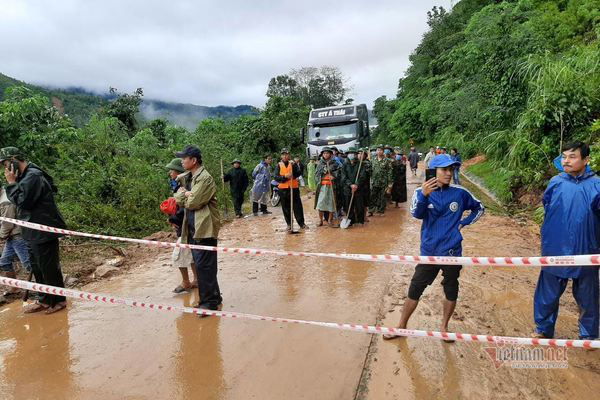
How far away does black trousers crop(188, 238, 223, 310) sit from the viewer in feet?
13.2

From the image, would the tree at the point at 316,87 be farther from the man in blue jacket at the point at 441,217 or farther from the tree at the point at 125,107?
the man in blue jacket at the point at 441,217

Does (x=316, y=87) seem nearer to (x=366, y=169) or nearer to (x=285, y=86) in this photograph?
(x=285, y=86)

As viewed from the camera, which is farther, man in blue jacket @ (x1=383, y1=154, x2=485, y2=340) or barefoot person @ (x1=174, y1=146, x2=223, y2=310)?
barefoot person @ (x1=174, y1=146, x2=223, y2=310)

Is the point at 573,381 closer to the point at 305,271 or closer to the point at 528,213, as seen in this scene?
the point at 305,271

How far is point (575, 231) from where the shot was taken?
117 inches

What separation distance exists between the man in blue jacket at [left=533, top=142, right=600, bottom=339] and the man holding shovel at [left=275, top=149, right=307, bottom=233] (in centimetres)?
525

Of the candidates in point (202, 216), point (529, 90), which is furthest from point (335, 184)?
point (529, 90)

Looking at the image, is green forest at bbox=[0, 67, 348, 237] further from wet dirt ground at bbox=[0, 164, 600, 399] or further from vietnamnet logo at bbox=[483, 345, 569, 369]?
vietnamnet logo at bbox=[483, 345, 569, 369]

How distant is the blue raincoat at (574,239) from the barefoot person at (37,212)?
505 cm

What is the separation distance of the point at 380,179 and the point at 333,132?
287 inches

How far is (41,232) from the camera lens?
4164 millimetres

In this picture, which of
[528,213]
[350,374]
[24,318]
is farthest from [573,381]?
[528,213]

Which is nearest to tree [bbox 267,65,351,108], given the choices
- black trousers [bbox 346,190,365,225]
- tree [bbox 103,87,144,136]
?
tree [bbox 103,87,144,136]

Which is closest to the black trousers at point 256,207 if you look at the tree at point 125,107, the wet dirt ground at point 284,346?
the wet dirt ground at point 284,346
